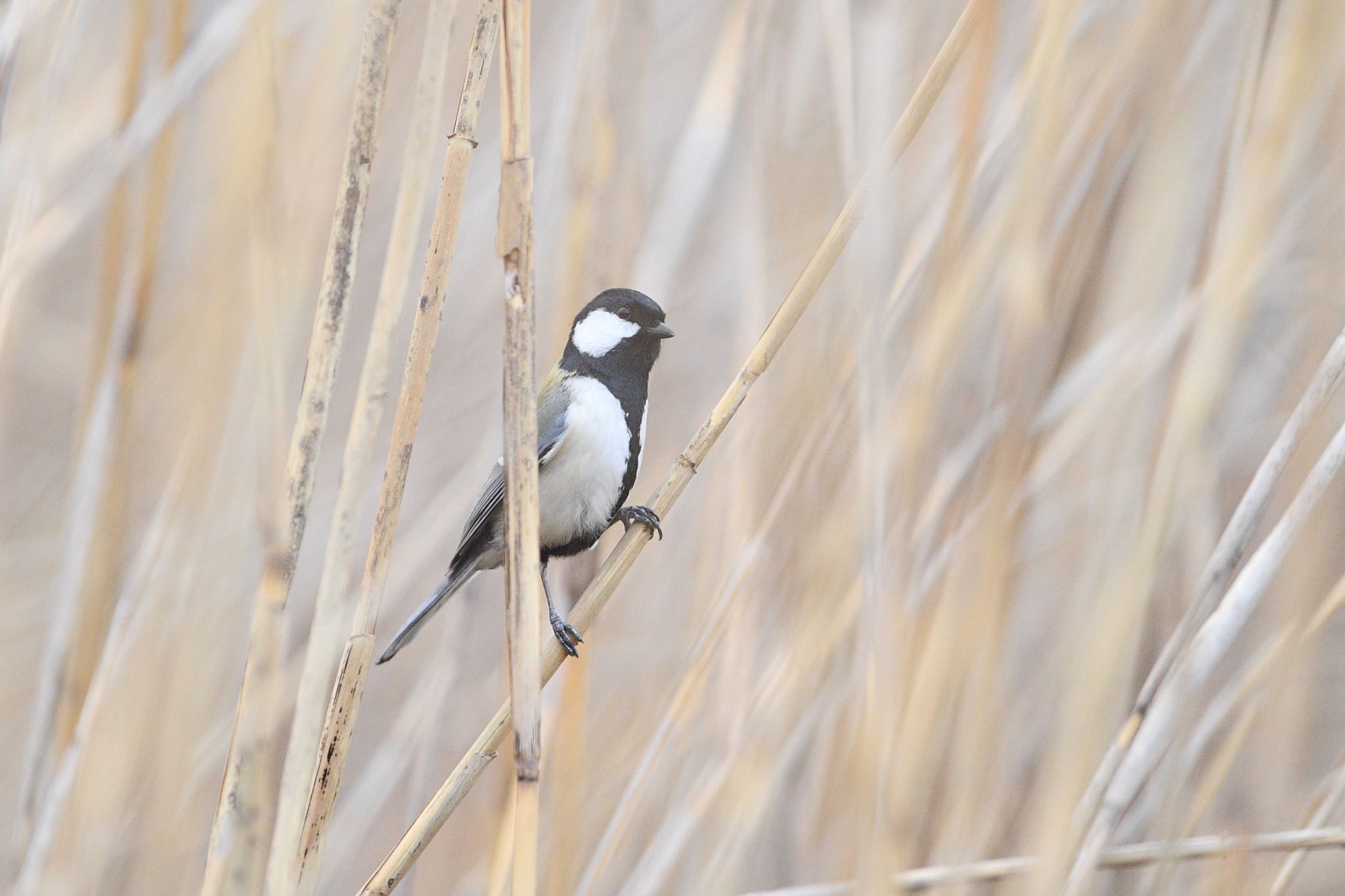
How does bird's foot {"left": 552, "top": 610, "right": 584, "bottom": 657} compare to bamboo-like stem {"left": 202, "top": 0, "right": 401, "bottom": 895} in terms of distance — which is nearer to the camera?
bamboo-like stem {"left": 202, "top": 0, "right": 401, "bottom": 895}

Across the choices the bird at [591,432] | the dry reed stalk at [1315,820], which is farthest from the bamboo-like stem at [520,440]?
the dry reed stalk at [1315,820]

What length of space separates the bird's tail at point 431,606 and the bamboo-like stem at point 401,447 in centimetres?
47

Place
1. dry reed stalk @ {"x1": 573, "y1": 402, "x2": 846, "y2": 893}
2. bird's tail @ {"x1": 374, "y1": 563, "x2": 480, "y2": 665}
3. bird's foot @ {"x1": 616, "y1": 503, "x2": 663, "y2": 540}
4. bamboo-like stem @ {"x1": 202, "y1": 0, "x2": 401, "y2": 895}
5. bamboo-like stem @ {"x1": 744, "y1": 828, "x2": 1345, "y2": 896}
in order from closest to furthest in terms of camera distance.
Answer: bamboo-like stem @ {"x1": 202, "y1": 0, "x2": 401, "y2": 895} < bamboo-like stem @ {"x1": 744, "y1": 828, "x2": 1345, "y2": 896} < dry reed stalk @ {"x1": 573, "y1": 402, "x2": 846, "y2": 893} < bird's tail @ {"x1": 374, "y1": 563, "x2": 480, "y2": 665} < bird's foot @ {"x1": 616, "y1": 503, "x2": 663, "y2": 540}

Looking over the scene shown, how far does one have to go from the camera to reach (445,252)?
32.5 inches

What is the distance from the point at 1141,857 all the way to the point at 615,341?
3.34 feet

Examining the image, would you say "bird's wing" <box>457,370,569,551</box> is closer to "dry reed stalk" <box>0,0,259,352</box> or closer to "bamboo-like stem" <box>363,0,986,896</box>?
"bamboo-like stem" <box>363,0,986,896</box>

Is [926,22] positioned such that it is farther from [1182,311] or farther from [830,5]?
[1182,311]

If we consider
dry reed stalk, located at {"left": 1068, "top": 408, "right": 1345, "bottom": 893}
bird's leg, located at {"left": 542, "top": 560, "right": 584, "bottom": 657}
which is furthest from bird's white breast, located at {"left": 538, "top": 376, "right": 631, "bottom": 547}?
dry reed stalk, located at {"left": 1068, "top": 408, "right": 1345, "bottom": 893}

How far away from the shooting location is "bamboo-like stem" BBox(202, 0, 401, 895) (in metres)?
0.71

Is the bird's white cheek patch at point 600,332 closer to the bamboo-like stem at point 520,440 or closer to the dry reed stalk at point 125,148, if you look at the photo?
the dry reed stalk at point 125,148

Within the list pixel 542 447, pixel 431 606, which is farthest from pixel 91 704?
pixel 542 447

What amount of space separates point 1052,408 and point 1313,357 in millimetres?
408

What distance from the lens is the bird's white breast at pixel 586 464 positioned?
158cm

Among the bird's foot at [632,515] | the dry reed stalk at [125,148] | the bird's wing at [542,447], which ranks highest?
the dry reed stalk at [125,148]
